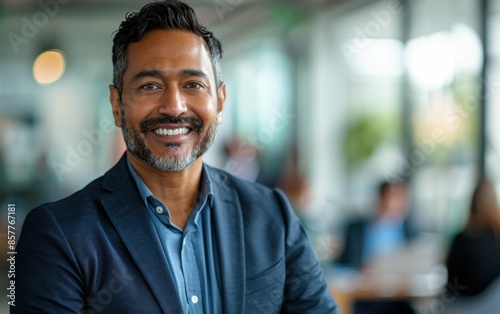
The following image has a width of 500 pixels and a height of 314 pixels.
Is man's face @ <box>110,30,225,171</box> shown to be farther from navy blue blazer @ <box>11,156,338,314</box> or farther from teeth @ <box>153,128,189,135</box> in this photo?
navy blue blazer @ <box>11,156,338,314</box>

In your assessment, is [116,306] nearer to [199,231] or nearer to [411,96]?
[199,231]

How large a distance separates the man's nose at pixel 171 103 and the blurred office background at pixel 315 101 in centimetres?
345

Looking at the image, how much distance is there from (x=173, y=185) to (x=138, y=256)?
17 cm

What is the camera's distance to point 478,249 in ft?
13.1

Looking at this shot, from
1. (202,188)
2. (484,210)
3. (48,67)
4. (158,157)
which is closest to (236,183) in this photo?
(202,188)

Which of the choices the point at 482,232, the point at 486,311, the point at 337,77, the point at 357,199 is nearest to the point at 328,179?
the point at 357,199

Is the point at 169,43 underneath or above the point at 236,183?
above

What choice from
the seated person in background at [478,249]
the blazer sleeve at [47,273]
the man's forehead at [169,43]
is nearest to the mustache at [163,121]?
the man's forehead at [169,43]

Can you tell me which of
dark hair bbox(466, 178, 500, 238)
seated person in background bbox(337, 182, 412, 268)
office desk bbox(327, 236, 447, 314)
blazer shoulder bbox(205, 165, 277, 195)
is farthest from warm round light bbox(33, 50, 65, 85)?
blazer shoulder bbox(205, 165, 277, 195)

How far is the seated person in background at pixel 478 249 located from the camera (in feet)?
12.5

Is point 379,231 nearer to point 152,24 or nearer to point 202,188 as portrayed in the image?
point 202,188

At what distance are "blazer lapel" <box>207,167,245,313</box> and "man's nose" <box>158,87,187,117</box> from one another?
Result: 0.70 ft

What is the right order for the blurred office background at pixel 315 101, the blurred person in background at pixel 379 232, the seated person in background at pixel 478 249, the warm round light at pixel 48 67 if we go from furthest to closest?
1. the warm round light at pixel 48 67
2. the blurred office background at pixel 315 101
3. the blurred person in background at pixel 379 232
4. the seated person in background at pixel 478 249

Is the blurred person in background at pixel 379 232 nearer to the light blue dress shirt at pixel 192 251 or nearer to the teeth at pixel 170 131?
the light blue dress shirt at pixel 192 251
